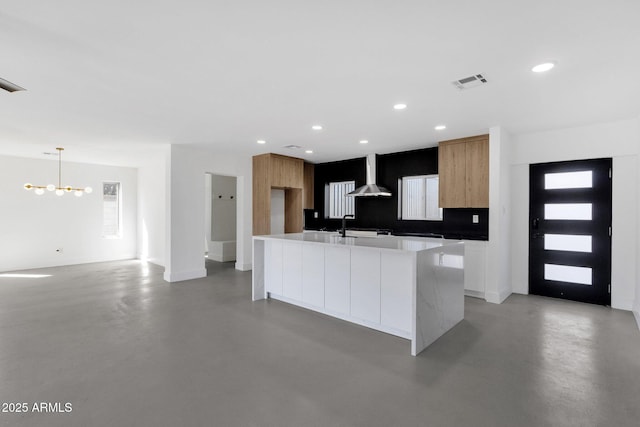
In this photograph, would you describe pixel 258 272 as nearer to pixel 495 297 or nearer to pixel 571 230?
pixel 495 297

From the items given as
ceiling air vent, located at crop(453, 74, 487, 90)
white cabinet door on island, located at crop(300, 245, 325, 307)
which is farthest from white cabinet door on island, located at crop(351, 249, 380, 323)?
ceiling air vent, located at crop(453, 74, 487, 90)

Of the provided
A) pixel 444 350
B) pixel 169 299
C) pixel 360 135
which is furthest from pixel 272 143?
pixel 444 350

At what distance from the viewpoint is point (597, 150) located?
13.9 ft

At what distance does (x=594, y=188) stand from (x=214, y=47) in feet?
17.4

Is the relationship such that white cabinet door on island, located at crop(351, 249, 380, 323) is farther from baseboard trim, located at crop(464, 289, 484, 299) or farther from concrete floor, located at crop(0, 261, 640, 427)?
baseboard trim, located at crop(464, 289, 484, 299)

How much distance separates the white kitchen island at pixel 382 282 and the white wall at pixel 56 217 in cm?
640

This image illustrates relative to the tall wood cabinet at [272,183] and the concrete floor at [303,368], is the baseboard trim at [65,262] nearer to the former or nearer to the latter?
the concrete floor at [303,368]

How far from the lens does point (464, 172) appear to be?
193 inches

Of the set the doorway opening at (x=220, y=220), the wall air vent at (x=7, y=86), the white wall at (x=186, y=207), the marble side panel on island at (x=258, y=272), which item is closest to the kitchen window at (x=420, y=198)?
the marble side panel on island at (x=258, y=272)

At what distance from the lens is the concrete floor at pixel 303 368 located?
1.94m

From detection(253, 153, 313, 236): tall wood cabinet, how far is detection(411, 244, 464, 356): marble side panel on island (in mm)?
4074

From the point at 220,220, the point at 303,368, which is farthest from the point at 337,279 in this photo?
the point at 220,220

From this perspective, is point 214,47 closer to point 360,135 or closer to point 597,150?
point 360,135

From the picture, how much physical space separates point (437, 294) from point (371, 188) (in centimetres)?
325
